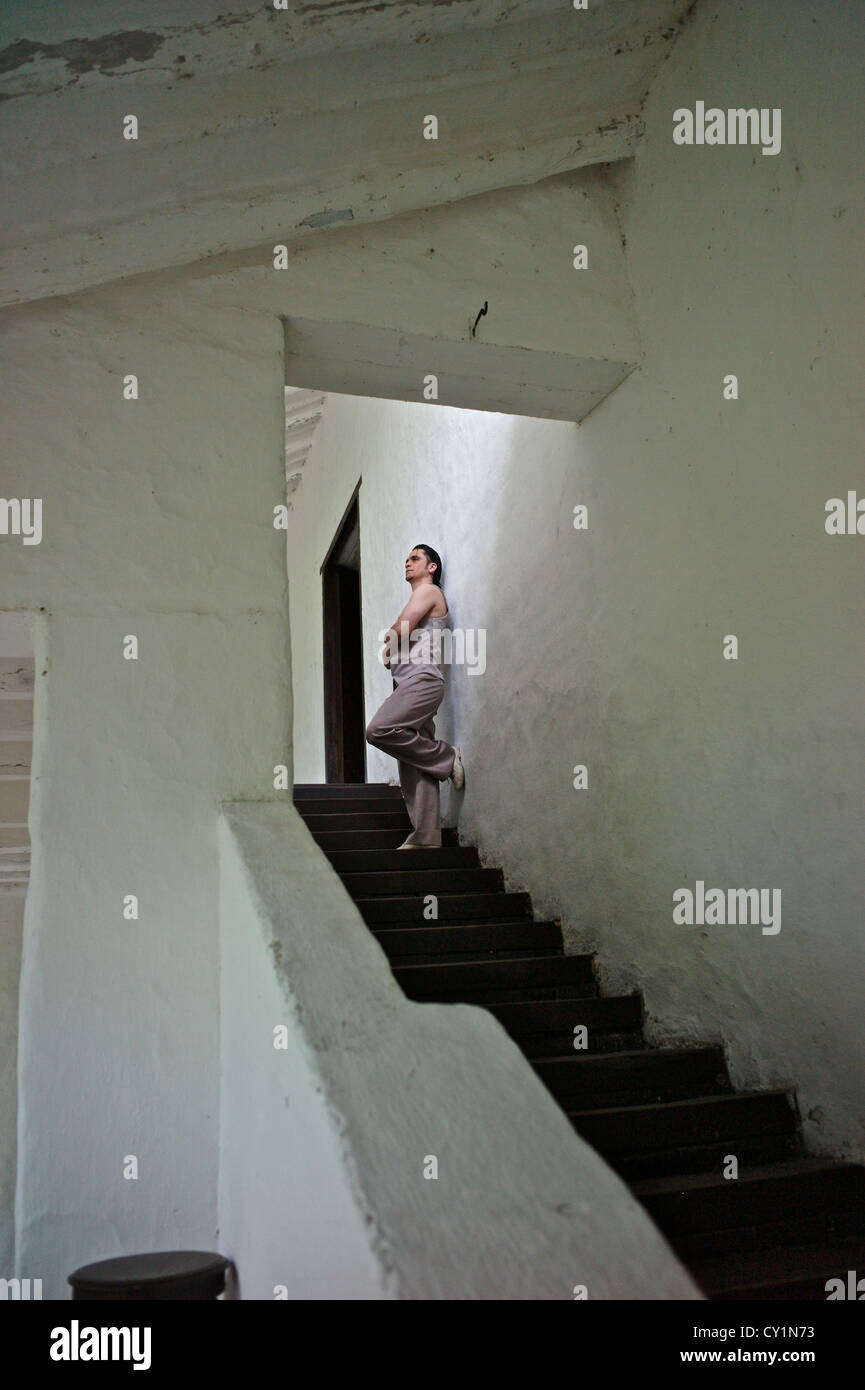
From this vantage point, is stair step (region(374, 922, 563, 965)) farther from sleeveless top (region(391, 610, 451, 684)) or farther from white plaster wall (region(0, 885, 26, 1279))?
white plaster wall (region(0, 885, 26, 1279))

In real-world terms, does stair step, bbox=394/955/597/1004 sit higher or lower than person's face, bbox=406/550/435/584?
lower

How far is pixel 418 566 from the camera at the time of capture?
19.2 feet

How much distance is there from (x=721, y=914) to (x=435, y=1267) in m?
2.09

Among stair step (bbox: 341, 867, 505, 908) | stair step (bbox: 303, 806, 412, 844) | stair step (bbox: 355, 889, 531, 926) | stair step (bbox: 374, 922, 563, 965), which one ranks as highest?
stair step (bbox: 303, 806, 412, 844)

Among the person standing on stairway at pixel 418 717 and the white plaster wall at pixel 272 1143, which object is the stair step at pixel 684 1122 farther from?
the person standing on stairway at pixel 418 717

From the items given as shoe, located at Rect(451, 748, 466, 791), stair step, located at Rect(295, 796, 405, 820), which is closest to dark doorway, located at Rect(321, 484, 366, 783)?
stair step, located at Rect(295, 796, 405, 820)

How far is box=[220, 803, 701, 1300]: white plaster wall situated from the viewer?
161 cm

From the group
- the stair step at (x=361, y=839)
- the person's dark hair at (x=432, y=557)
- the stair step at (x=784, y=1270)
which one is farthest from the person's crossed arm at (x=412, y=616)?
the stair step at (x=784, y=1270)

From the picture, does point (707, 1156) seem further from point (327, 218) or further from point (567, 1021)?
point (327, 218)

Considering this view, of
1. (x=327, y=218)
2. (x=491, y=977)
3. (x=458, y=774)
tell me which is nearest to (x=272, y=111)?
(x=327, y=218)

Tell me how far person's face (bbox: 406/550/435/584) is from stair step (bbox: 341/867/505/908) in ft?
5.27

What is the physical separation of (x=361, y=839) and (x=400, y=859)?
380 mm

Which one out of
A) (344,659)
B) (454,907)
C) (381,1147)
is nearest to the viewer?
(381,1147)
